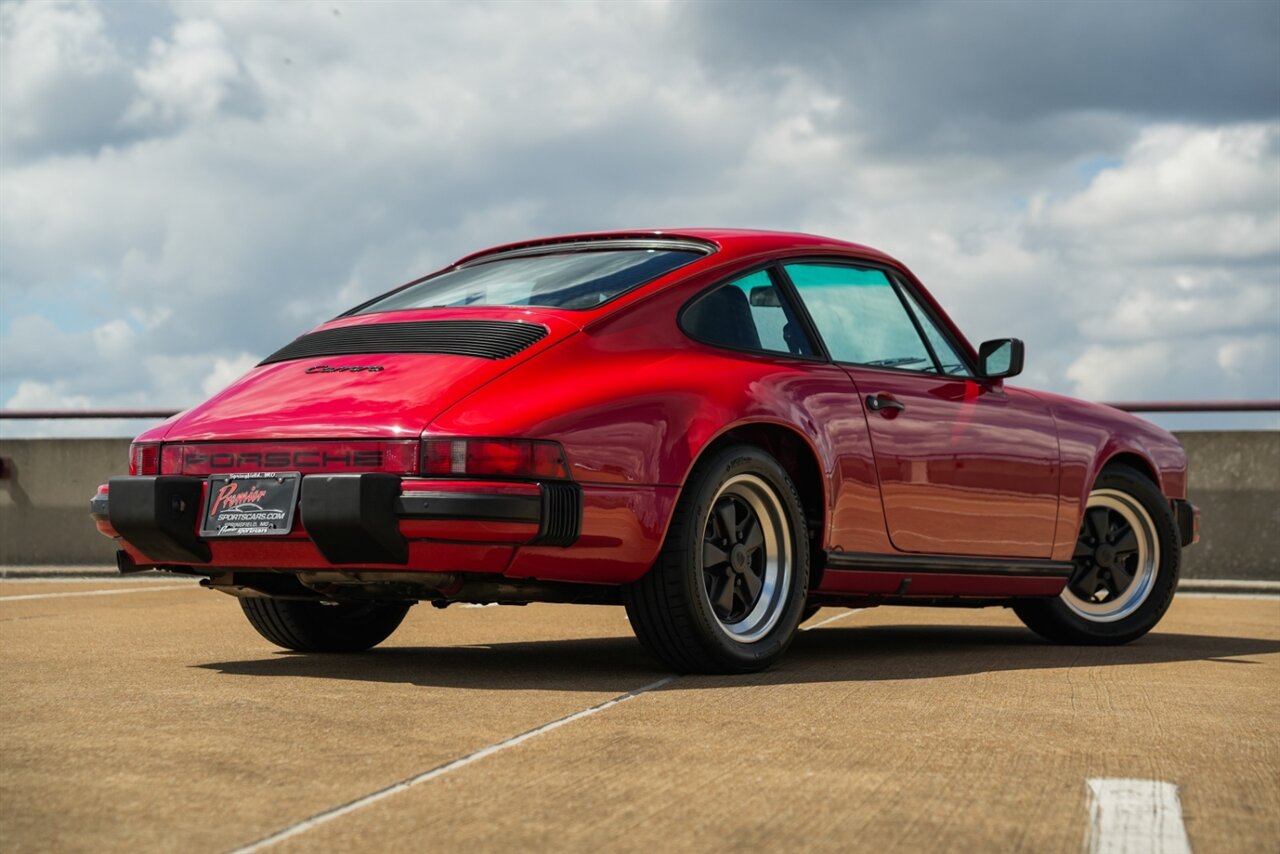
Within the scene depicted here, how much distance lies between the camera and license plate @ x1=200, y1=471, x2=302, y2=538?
5633mm

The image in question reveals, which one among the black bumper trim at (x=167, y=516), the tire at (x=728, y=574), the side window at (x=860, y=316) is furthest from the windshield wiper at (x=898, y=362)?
the black bumper trim at (x=167, y=516)

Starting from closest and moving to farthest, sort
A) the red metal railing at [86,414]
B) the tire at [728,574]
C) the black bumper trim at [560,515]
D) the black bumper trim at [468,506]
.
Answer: the black bumper trim at [468,506] < the black bumper trim at [560,515] < the tire at [728,574] < the red metal railing at [86,414]

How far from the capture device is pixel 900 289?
7.50 meters

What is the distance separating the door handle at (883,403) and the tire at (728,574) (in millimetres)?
560

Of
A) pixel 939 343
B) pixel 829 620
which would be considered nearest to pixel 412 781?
pixel 939 343

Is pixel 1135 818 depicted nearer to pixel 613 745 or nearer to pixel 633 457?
pixel 613 745

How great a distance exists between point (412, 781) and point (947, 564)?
3519 mm

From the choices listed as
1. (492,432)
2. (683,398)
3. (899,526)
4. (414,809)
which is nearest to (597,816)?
(414,809)

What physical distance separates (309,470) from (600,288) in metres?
1.23

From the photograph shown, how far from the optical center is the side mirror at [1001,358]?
748 cm

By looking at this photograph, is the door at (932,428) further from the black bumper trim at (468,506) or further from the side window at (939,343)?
the black bumper trim at (468,506)

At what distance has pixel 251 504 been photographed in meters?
5.73

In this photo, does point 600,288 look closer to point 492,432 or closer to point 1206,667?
point 492,432

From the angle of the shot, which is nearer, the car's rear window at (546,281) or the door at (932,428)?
the car's rear window at (546,281)
